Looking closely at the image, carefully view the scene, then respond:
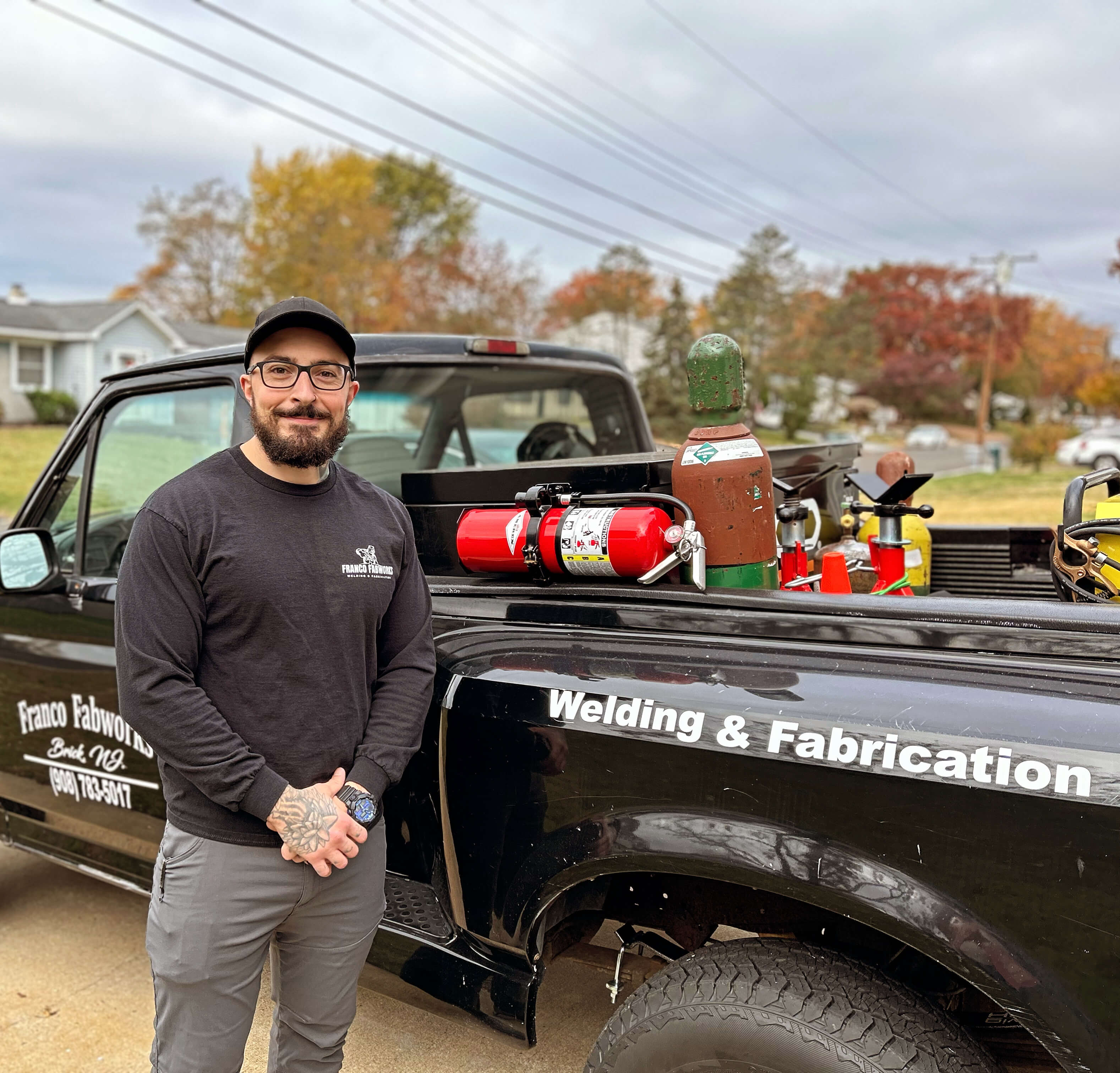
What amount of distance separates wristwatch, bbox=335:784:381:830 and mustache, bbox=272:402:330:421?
68 cm

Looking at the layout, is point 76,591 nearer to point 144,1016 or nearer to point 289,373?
point 144,1016

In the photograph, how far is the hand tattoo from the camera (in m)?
1.73

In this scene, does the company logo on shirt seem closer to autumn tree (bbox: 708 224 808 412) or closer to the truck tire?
the truck tire

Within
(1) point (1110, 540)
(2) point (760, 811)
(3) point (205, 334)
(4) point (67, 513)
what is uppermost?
(3) point (205, 334)

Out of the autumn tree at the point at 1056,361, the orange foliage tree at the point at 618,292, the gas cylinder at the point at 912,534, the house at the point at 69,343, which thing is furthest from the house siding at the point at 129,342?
the autumn tree at the point at 1056,361

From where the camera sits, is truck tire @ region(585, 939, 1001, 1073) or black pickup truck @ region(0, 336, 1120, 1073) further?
truck tire @ region(585, 939, 1001, 1073)

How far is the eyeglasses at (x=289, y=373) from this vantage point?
6.11ft

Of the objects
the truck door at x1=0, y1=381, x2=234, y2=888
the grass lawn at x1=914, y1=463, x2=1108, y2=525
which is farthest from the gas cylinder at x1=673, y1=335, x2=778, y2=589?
the grass lawn at x1=914, y1=463, x2=1108, y2=525

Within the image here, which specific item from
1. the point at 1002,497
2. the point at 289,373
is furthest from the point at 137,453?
the point at 1002,497

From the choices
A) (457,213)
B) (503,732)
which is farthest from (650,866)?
(457,213)

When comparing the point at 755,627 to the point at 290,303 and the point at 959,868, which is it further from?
the point at 290,303

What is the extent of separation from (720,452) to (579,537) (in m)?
0.33

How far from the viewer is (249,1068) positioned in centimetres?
261

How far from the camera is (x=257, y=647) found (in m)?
1.78
